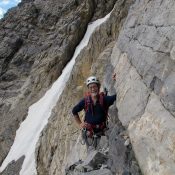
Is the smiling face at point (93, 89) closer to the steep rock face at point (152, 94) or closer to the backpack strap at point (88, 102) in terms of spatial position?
the backpack strap at point (88, 102)

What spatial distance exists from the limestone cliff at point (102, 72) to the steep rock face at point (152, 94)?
0.8 inches

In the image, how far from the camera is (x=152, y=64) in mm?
10305

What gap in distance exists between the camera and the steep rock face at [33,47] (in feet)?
145

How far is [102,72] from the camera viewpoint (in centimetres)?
2562

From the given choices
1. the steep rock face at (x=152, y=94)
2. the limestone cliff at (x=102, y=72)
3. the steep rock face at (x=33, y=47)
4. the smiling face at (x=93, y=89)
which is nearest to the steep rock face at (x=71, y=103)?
the limestone cliff at (x=102, y=72)

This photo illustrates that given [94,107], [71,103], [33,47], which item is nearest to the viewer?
[94,107]

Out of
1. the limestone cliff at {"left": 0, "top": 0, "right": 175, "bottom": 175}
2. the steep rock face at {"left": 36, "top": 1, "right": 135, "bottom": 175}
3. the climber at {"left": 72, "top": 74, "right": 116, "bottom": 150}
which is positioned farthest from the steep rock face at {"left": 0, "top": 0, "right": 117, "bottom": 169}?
the climber at {"left": 72, "top": 74, "right": 116, "bottom": 150}

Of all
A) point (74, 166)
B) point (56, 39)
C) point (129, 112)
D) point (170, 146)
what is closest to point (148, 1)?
point (129, 112)

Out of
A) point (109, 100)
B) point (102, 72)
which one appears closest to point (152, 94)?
point (109, 100)

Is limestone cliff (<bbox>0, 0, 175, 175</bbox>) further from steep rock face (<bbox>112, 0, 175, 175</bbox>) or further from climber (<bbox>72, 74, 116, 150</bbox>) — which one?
climber (<bbox>72, 74, 116, 150</bbox>)

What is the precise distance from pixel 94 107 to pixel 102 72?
1332 centimetres

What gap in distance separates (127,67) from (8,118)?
32.2 m

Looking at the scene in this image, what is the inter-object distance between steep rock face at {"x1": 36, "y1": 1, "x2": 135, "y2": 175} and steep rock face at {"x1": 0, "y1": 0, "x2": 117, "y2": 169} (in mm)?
9765

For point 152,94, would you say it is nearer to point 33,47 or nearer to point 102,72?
point 102,72
